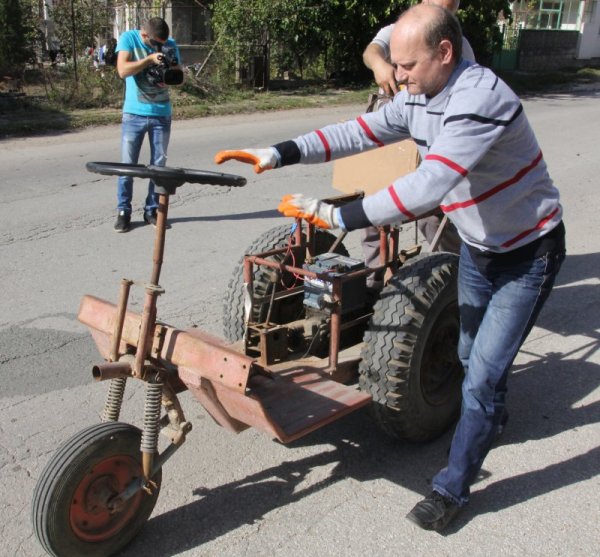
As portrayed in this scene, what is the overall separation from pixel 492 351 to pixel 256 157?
49.4 inches

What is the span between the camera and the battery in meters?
3.61

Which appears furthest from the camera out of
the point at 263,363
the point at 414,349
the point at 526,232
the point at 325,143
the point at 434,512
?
the point at 263,363

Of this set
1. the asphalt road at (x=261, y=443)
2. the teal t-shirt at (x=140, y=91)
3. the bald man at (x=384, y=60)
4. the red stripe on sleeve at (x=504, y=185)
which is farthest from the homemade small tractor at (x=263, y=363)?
the teal t-shirt at (x=140, y=91)

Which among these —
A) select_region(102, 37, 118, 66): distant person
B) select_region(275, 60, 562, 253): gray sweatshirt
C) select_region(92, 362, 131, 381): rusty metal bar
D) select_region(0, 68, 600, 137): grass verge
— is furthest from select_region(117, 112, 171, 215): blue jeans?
select_region(102, 37, 118, 66): distant person

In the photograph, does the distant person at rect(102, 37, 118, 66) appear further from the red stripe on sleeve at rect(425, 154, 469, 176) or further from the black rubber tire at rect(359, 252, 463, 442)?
the red stripe on sleeve at rect(425, 154, 469, 176)

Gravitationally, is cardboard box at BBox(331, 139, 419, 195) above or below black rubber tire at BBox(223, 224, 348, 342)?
above

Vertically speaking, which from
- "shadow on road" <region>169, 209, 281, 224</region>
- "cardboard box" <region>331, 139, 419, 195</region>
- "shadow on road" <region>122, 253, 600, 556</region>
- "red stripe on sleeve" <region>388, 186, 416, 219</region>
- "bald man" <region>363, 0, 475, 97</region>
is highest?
"bald man" <region>363, 0, 475, 97</region>

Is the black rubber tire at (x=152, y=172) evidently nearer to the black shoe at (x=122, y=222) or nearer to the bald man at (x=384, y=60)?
the bald man at (x=384, y=60)

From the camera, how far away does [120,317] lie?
118 inches

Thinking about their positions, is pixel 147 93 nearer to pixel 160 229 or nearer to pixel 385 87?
pixel 385 87

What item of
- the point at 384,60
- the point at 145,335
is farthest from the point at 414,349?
the point at 384,60

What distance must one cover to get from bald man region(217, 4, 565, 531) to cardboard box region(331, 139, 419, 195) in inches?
37.2

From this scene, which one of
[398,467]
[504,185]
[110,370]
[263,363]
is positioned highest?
[504,185]

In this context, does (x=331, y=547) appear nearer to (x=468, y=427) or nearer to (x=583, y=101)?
(x=468, y=427)
